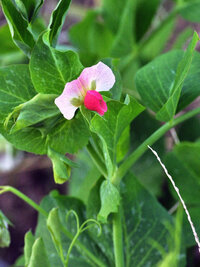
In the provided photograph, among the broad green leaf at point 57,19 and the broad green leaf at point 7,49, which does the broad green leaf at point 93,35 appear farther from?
the broad green leaf at point 57,19

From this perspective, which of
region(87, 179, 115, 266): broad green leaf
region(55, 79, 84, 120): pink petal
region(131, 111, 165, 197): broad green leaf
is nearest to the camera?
region(55, 79, 84, 120): pink petal

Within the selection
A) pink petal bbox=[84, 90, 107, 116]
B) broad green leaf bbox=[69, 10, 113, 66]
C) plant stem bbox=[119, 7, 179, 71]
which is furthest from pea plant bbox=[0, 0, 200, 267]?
broad green leaf bbox=[69, 10, 113, 66]

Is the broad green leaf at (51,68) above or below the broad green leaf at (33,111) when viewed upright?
above

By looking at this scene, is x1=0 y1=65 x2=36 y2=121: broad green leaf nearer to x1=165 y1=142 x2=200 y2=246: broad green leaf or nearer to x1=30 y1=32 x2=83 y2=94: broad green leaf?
x1=30 y1=32 x2=83 y2=94: broad green leaf

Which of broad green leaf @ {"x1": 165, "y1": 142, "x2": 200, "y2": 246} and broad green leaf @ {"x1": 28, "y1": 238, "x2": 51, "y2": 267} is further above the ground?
broad green leaf @ {"x1": 28, "y1": 238, "x2": 51, "y2": 267}

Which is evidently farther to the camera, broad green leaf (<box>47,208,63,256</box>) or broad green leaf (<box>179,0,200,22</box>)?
broad green leaf (<box>179,0,200,22</box>)

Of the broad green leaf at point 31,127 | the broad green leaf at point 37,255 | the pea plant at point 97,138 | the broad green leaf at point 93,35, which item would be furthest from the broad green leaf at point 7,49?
the broad green leaf at point 37,255

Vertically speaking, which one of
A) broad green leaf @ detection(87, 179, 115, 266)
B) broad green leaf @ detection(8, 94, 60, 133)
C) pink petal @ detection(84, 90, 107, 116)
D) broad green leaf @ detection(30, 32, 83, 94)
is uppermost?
broad green leaf @ detection(30, 32, 83, 94)

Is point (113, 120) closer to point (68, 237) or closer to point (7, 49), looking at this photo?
point (68, 237)
